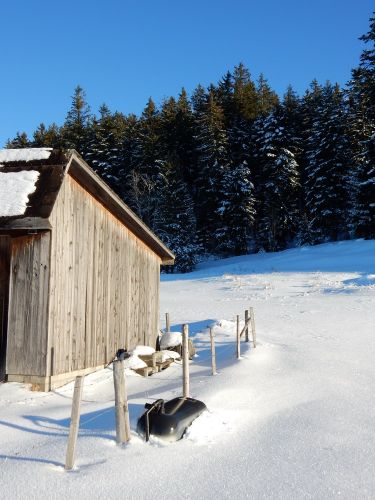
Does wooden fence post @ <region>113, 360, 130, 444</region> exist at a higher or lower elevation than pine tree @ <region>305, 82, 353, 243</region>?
lower

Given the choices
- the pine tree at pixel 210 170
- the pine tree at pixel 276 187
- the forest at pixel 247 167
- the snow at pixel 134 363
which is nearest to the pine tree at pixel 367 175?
the forest at pixel 247 167

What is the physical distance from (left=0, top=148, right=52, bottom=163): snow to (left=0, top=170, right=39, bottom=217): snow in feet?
1.42

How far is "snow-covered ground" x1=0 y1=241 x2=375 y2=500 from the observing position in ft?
15.1

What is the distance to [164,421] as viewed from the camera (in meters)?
5.65

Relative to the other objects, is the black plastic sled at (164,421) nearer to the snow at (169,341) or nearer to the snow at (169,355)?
the snow at (169,355)

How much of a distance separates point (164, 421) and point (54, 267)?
13.6 feet

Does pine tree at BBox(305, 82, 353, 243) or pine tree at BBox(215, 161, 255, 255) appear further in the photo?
pine tree at BBox(215, 161, 255, 255)

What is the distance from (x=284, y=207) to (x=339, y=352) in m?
34.2

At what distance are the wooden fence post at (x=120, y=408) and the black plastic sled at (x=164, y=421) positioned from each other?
270 mm

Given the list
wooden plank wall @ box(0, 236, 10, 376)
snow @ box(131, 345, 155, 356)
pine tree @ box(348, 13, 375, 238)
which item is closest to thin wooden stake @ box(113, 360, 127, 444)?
wooden plank wall @ box(0, 236, 10, 376)

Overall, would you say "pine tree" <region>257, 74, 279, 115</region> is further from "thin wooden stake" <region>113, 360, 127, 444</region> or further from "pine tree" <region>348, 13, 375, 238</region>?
"thin wooden stake" <region>113, 360, 127, 444</region>

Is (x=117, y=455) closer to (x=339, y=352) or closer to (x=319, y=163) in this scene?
(x=339, y=352)

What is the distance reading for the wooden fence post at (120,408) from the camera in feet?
17.9

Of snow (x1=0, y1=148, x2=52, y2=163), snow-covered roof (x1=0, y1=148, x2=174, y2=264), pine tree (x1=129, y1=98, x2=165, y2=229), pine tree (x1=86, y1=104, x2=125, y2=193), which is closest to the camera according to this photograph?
snow-covered roof (x1=0, y1=148, x2=174, y2=264)
